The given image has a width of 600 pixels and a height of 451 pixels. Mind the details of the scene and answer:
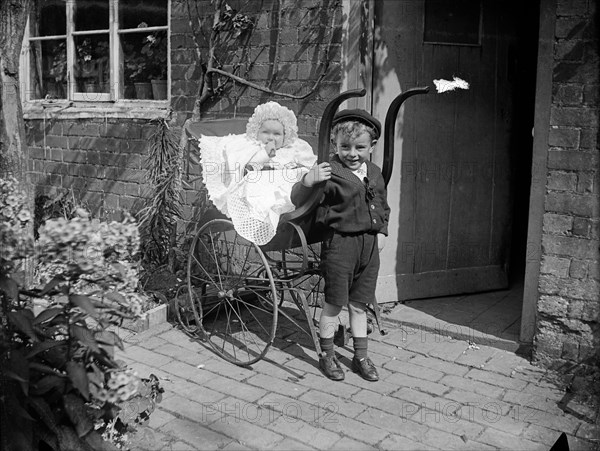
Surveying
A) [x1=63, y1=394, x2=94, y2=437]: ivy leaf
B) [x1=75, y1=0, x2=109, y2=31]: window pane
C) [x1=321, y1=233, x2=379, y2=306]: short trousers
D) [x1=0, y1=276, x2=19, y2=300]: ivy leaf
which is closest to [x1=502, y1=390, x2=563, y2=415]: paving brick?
[x1=321, y1=233, x2=379, y2=306]: short trousers

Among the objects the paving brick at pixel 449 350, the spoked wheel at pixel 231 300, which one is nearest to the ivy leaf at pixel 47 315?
the spoked wheel at pixel 231 300

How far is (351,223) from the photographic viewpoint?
13.5 ft

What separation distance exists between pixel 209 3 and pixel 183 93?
845 millimetres

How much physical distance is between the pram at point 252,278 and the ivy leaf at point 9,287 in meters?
1.72

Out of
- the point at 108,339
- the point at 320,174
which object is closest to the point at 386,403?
the point at 320,174

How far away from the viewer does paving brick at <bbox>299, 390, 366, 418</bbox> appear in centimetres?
377

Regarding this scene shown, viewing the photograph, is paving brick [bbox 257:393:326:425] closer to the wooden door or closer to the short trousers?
the short trousers

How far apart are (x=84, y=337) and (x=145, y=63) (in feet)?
15.4

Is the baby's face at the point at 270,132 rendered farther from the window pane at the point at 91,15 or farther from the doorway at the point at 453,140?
the window pane at the point at 91,15

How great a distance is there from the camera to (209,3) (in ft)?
20.3

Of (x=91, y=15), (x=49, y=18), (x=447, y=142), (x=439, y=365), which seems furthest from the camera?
(x=49, y=18)

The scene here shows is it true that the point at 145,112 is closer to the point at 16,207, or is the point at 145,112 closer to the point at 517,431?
the point at 16,207

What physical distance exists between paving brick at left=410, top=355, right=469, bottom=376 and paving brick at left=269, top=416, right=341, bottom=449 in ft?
3.85

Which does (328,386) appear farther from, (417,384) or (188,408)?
(188,408)
